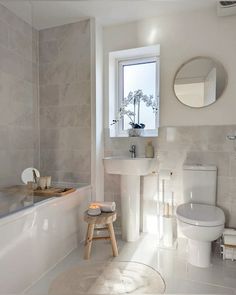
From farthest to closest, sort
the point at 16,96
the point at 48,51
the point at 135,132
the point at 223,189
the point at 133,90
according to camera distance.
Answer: the point at 133,90, the point at 48,51, the point at 135,132, the point at 16,96, the point at 223,189

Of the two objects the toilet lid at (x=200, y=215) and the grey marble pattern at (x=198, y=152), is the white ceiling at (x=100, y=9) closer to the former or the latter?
the grey marble pattern at (x=198, y=152)

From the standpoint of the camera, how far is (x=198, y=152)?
7.29ft

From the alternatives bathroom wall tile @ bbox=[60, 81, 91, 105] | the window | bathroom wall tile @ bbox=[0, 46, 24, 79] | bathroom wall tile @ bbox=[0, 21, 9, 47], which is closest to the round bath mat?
the window

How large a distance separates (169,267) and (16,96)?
2131mm

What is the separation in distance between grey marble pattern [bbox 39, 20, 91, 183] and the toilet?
1.06 m

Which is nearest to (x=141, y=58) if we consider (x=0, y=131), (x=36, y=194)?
(x=0, y=131)

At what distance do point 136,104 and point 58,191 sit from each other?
1.32m

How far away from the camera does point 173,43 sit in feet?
7.57

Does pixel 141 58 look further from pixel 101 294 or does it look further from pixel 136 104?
pixel 101 294

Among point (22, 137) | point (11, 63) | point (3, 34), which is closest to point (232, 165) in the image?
point (22, 137)

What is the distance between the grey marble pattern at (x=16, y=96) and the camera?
2113 mm

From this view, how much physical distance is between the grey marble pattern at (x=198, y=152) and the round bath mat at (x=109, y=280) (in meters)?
0.83

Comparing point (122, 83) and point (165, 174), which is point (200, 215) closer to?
point (165, 174)

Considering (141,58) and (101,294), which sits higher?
(141,58)
